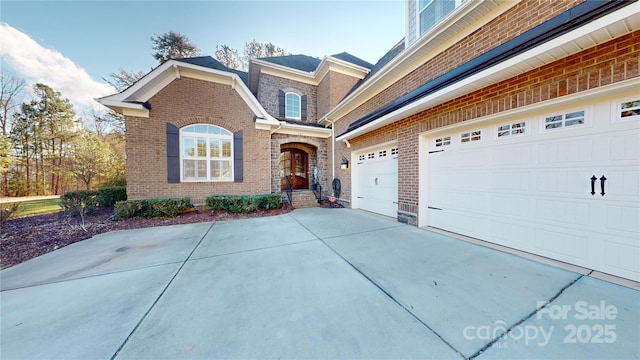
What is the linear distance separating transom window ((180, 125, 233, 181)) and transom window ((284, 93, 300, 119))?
12.7ft

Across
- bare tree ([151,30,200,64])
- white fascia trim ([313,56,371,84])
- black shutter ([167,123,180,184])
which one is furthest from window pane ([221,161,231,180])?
bare tree ([151,30,200,64])

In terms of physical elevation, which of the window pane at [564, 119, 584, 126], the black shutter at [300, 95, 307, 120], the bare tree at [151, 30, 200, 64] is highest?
the bare tree at [151, 30, 200, 64]

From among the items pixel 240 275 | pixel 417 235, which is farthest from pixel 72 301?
pixel 417 235

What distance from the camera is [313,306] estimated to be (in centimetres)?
209

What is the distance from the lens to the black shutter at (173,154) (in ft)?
23.2

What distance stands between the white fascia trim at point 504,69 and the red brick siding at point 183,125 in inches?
213

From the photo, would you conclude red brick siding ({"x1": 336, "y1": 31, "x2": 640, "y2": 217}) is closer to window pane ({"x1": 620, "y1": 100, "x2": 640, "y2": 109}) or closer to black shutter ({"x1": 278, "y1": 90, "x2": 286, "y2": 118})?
window pane ({"x1": 620, "y1": 100, "x2": 640, "y2": 109})

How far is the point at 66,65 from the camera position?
423 inches

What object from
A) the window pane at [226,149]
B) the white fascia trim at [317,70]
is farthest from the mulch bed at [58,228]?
the white fascia trim at [317,70]

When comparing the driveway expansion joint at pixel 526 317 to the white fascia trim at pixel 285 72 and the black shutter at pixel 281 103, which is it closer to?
the black shutter at pixel 281 103

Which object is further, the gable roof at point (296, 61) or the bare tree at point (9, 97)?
the bare tree at point (9, 97)

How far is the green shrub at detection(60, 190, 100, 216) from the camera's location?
22.3 feet

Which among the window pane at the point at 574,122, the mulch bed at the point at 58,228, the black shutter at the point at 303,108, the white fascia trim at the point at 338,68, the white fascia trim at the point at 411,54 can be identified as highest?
the white fascia trim at the point at 338,68

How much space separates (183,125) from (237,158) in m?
2.17
